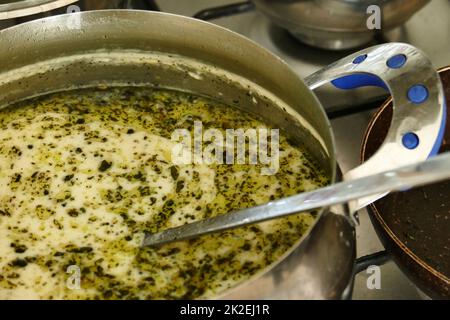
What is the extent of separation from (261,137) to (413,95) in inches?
11.3

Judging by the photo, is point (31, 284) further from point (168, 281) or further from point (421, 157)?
point (421, 157)

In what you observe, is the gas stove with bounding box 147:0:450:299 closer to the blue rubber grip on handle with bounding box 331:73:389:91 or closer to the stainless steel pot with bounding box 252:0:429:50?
the stainless steel pot with bounding box 252:0:429:50

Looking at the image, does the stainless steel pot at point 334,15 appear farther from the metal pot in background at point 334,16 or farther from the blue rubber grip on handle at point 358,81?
the blue rubber grip on handle at point 358,81

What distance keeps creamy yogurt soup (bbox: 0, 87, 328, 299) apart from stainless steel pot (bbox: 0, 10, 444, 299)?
3 cm

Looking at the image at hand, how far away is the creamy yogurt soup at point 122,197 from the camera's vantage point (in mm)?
722

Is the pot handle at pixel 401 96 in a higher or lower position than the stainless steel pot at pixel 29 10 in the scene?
lower

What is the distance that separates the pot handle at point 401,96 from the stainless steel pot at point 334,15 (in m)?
0.29

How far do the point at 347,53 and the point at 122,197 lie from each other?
0.51 metres

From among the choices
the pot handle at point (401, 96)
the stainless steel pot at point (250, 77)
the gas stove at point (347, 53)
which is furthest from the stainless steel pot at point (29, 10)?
the pot handle at point (401, 96)

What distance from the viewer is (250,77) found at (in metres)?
0.85

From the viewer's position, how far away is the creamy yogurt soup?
0.72 m

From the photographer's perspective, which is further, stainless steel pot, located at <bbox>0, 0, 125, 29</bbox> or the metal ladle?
stainless steel pot, located at <bbox>0, 0, 125, 29</bbox>

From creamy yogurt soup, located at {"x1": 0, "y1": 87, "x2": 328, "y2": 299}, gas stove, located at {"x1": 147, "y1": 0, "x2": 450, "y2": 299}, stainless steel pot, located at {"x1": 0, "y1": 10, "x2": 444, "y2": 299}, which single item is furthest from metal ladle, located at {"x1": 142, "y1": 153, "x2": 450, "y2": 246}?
gas stove, located at {"x1": 147, "y1": 0, "x2": 450, "y2": 299}
